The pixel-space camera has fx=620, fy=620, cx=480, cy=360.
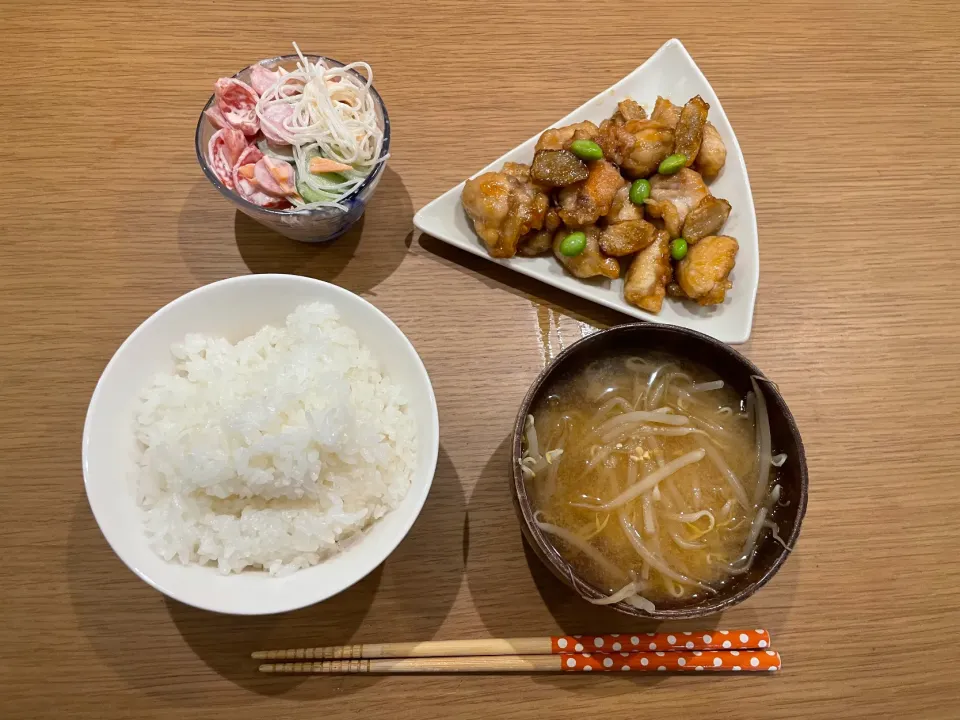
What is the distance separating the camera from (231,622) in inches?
74.0

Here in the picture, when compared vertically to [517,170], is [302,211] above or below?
below

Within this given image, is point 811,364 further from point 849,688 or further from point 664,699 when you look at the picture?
point 664,699

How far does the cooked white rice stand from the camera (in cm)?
158

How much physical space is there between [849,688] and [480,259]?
1.85m

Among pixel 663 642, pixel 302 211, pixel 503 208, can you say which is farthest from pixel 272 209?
pixel 663 642

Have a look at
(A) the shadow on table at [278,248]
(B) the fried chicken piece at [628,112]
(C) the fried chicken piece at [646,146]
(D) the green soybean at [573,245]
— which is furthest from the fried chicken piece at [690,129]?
(A) the shadow on table at [278,248]

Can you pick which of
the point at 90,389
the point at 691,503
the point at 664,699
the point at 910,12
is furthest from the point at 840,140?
the point at 90,389

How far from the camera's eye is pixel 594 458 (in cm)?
179

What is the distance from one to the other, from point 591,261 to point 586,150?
0.37 m

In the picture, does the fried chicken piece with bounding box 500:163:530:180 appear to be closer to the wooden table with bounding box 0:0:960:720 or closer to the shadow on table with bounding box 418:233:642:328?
the wooden table with bounding box 0:0:960:720

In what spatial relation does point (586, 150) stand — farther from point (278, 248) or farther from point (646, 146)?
point (278, 248)

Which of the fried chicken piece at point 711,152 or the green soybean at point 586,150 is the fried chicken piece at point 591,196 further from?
the fried chicken piece at point 711,152

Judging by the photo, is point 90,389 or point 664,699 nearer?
point 664,699

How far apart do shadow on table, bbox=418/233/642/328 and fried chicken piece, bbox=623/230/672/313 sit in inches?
4.9
